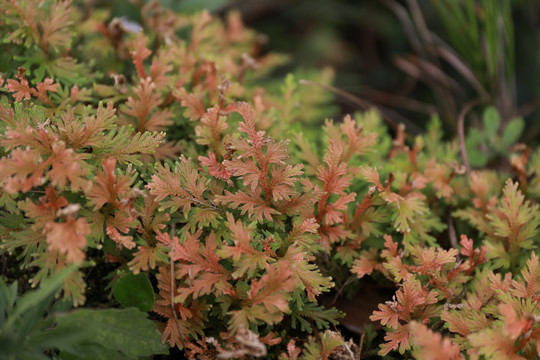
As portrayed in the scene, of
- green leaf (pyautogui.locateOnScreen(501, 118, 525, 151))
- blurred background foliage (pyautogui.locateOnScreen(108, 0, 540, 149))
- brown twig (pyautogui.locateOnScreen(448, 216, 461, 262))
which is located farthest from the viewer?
blurred background foliage (pyautogui.locateOnScreen(108, 0, 540, 149))

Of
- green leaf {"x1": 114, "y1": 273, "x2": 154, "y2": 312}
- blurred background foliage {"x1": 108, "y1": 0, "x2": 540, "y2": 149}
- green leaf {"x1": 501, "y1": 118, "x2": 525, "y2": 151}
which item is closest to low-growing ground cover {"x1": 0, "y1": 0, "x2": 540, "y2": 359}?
green leaf {"x1": 114, "y1": 273, "x2": 154, "y2": 312}

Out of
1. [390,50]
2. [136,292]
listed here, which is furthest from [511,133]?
[390,50]

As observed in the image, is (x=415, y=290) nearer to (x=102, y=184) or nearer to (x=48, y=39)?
(x=102, y=184)

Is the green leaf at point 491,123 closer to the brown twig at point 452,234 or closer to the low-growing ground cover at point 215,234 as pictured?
the low-growing ground cover at point 215,234

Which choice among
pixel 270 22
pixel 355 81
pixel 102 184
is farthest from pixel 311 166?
pixel 270 22

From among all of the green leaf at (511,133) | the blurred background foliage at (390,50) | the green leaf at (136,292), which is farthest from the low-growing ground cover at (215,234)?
the blurred background foliage at (390,50)

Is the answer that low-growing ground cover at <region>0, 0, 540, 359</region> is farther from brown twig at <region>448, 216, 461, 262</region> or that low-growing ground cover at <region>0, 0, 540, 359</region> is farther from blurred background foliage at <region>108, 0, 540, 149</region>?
blurred background foliage at <region>108, 0, 540, 149</region>
